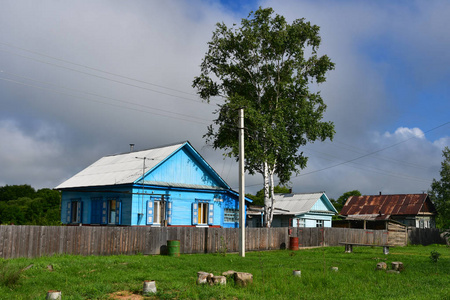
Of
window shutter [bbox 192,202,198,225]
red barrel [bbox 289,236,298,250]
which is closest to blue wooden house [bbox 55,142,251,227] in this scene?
window shutter [bbox 192,202,198,225]

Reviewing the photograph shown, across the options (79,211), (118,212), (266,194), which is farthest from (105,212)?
(266,194)

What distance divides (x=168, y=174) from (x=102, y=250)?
9833 millimetres

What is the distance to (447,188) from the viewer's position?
55.9 metres

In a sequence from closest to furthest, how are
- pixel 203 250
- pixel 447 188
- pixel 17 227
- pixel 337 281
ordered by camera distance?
pixel 337 281 → pixel 17 227 → pixel 203 250 → pixel 447 188

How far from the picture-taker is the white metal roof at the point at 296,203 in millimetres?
44281

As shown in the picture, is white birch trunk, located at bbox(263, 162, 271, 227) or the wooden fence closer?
the wooden fence

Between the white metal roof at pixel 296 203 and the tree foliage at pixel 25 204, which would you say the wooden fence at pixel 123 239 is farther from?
the tree foliage at pixel 25 204

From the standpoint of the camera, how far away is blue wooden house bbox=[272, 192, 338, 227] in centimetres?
4412

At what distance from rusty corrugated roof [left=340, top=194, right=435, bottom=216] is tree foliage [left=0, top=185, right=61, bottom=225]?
115ft

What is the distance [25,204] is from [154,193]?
39832 millimetres

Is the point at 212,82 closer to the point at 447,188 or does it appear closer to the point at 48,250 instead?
the point at 48,250

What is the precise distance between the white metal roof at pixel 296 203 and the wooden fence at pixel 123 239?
12.4m

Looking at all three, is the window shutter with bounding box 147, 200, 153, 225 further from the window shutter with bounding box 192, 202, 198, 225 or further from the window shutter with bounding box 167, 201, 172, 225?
the window shutter with bounding box 192, 202, 198, 225

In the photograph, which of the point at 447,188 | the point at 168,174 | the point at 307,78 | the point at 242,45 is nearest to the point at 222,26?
the point at 242,45
